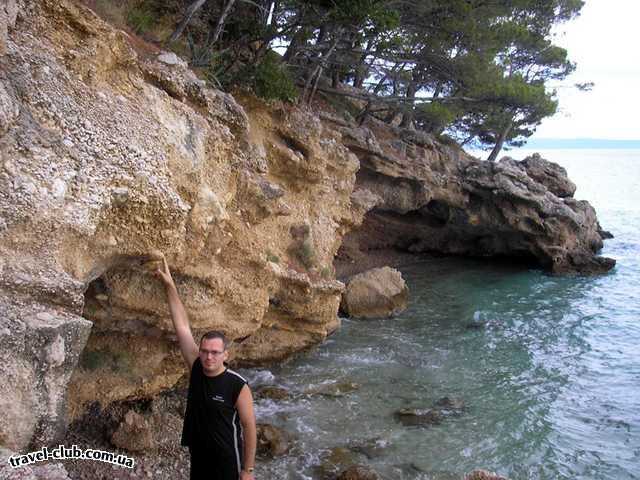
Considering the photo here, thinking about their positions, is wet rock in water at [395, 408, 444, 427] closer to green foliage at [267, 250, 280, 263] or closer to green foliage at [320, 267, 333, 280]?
green foliage at [320, 267, 333, 280]

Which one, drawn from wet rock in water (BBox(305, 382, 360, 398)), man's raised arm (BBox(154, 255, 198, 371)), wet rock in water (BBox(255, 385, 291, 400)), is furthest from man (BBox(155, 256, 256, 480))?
wet rock in water (BBox(305, 382, 360, 398))

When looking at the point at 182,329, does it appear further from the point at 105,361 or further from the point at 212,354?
the point at 105,361

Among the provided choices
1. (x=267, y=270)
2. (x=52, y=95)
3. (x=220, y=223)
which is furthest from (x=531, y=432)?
(x=52, y=95)

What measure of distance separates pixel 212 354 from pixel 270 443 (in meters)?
5.47

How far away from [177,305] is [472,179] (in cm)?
2299

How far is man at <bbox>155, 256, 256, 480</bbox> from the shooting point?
5195 mm

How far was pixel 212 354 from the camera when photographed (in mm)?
5219

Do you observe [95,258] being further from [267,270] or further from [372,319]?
[372,319]

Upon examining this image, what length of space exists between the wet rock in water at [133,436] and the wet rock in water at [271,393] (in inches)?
137

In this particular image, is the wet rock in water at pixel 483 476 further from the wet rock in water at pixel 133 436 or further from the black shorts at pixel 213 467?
the wet rock in water at pixel 133 436

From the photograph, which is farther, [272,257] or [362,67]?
[362,67]

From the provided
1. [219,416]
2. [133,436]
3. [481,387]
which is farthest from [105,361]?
[481,387]

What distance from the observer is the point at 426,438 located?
11188mm

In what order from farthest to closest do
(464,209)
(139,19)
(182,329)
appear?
1. (464,209)
2. (139,19)
3. (182,329)
